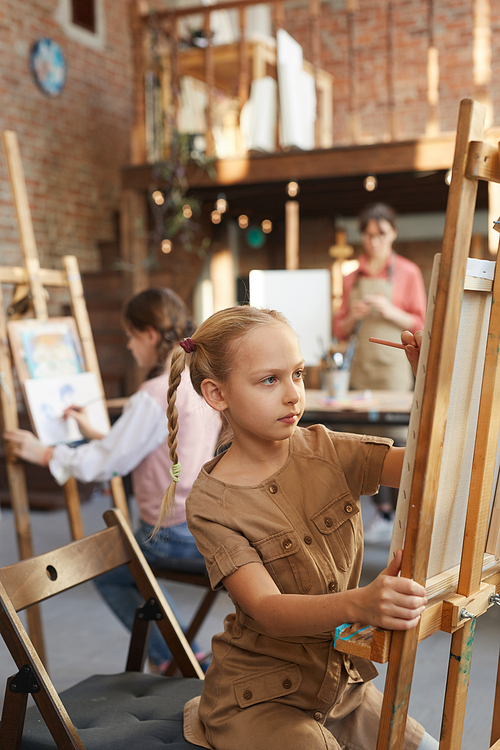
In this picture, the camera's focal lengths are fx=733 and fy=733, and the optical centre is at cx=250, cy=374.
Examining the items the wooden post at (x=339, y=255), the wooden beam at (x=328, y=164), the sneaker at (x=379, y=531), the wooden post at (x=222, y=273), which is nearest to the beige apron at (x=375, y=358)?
the sneaker at (x=379, y=531)

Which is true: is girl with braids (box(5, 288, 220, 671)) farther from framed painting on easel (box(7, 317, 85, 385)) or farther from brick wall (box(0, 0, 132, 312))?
brick wall (box(0, 0, 132, 312))

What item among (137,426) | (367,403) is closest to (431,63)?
(367,403)

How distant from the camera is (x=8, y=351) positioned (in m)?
2.56

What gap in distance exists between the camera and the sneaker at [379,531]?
148 inches

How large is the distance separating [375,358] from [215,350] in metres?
2.72

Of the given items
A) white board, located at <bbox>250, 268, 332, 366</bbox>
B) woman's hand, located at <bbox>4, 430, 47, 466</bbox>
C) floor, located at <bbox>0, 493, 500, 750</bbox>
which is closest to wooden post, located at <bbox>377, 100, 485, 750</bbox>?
floor, located at <bbox>0, 493, 500, 750</bbox>

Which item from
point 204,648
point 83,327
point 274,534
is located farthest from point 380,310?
point 274,534

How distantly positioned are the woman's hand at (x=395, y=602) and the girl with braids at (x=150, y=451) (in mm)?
1376

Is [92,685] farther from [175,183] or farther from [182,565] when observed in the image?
[175,183]

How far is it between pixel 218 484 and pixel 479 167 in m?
0.60

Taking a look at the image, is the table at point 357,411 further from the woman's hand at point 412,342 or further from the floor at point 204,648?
the woman's hand at point 412,342

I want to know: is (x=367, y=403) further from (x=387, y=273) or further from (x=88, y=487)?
(x=88, y=487)

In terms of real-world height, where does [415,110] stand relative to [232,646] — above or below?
above

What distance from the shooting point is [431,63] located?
4.70 m
